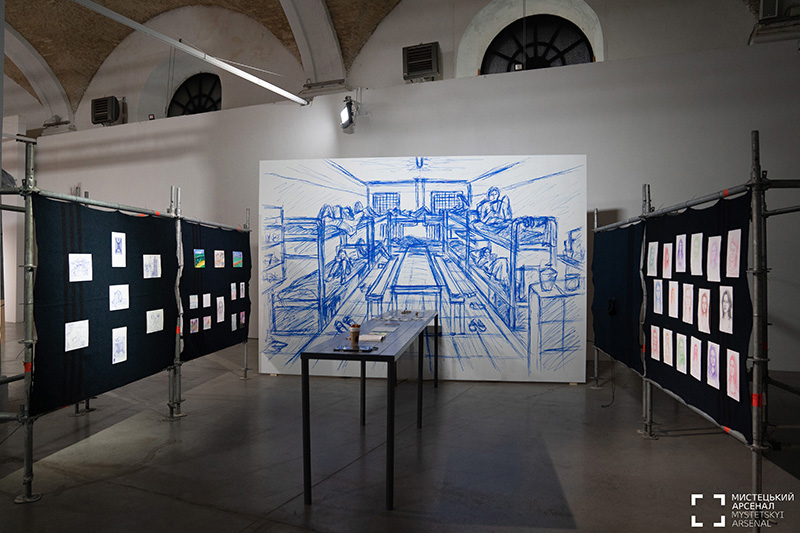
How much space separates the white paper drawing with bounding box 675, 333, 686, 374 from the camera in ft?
12.0

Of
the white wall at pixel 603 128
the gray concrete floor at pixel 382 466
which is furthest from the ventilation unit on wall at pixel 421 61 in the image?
the gray concrete floor at pixel 382 466

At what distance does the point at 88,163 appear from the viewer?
11.1 metres

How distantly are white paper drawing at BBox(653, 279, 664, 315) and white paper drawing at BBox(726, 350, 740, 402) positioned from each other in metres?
1.08

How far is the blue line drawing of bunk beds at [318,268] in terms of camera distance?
6699 mm

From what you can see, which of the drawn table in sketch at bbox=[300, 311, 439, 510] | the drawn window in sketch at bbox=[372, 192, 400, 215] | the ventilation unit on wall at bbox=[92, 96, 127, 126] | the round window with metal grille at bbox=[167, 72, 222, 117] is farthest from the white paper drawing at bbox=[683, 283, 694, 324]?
the ventilation unit on wall at bbox=[92, 96, 127, 126]

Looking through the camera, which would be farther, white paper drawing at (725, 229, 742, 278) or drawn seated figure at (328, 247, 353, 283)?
drawn seated figure at (328, 247, 353, 283)

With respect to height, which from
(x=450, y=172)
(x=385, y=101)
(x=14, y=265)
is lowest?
(x=14, y=265)

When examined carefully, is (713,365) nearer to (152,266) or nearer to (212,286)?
(152,266)

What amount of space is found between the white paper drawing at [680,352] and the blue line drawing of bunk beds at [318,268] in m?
3.79

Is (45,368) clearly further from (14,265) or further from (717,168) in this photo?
(14,265)

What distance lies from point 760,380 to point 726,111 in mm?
5949

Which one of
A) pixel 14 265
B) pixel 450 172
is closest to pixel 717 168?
pixel 450 172

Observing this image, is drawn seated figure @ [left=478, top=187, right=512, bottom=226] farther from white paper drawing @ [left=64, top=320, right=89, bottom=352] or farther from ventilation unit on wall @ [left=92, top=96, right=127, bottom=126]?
ventilation unit on wall @ [left=92, top=96, right=127, bottom=126]

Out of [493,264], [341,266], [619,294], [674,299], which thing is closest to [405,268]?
[341,266]
